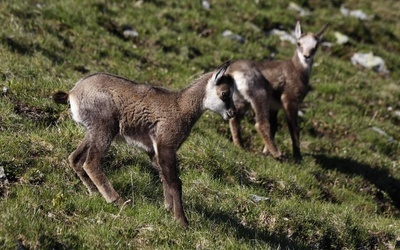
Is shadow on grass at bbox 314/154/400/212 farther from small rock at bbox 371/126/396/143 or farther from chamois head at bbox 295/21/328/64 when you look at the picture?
chamois head at bbox 295/21/328/64

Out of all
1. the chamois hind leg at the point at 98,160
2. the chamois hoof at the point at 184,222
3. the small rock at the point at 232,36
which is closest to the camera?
the chamois hoof at the point at 184,222

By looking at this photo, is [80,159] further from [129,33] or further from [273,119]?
[129,33]

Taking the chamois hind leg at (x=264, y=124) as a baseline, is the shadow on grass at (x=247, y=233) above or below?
above

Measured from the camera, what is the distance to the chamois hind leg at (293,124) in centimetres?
1302

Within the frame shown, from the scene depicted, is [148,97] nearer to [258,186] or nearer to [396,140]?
[258,186]

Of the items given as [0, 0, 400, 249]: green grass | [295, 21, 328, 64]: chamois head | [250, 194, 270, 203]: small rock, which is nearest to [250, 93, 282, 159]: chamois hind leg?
[0, 0, 400, 249]: green grass

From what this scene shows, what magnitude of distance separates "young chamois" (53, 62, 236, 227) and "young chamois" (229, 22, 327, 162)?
376cm

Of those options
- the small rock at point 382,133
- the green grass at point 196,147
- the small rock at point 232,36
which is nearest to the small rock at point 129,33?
the green grass at point 196,147

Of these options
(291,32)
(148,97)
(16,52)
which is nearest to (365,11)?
(291,32)

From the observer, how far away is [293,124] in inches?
529

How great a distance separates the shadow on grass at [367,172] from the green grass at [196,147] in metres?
0.03

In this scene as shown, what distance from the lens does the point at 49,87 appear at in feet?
35.6

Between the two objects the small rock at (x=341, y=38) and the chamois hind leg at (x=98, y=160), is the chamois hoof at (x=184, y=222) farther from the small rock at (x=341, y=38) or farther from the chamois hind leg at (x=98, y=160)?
the small rock at (x=341, y=38)

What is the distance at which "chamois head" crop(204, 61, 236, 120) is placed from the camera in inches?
347
